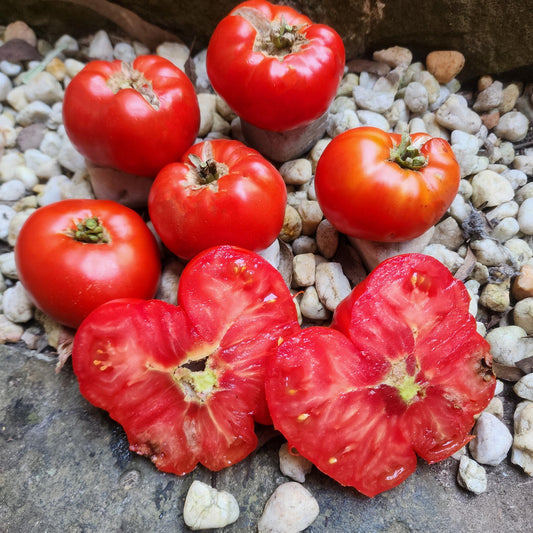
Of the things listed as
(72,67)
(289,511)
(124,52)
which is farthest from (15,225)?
(289,511)

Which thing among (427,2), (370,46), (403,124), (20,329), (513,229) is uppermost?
(427,2)

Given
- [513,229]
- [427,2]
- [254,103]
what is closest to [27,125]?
[254,103]

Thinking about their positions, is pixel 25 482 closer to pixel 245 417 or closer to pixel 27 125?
pixel 245 417

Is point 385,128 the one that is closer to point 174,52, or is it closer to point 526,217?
point 526,217

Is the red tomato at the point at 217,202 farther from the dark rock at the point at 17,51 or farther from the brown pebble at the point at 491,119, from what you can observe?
the dark rock at the point at 17,51

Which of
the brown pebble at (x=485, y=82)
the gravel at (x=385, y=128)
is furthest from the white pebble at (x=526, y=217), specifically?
the brown pebble at (x=485, y=82)

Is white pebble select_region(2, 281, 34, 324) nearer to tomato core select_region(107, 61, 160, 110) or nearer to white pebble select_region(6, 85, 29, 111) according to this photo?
tomato core select_region(107, 61, 160, 110)
